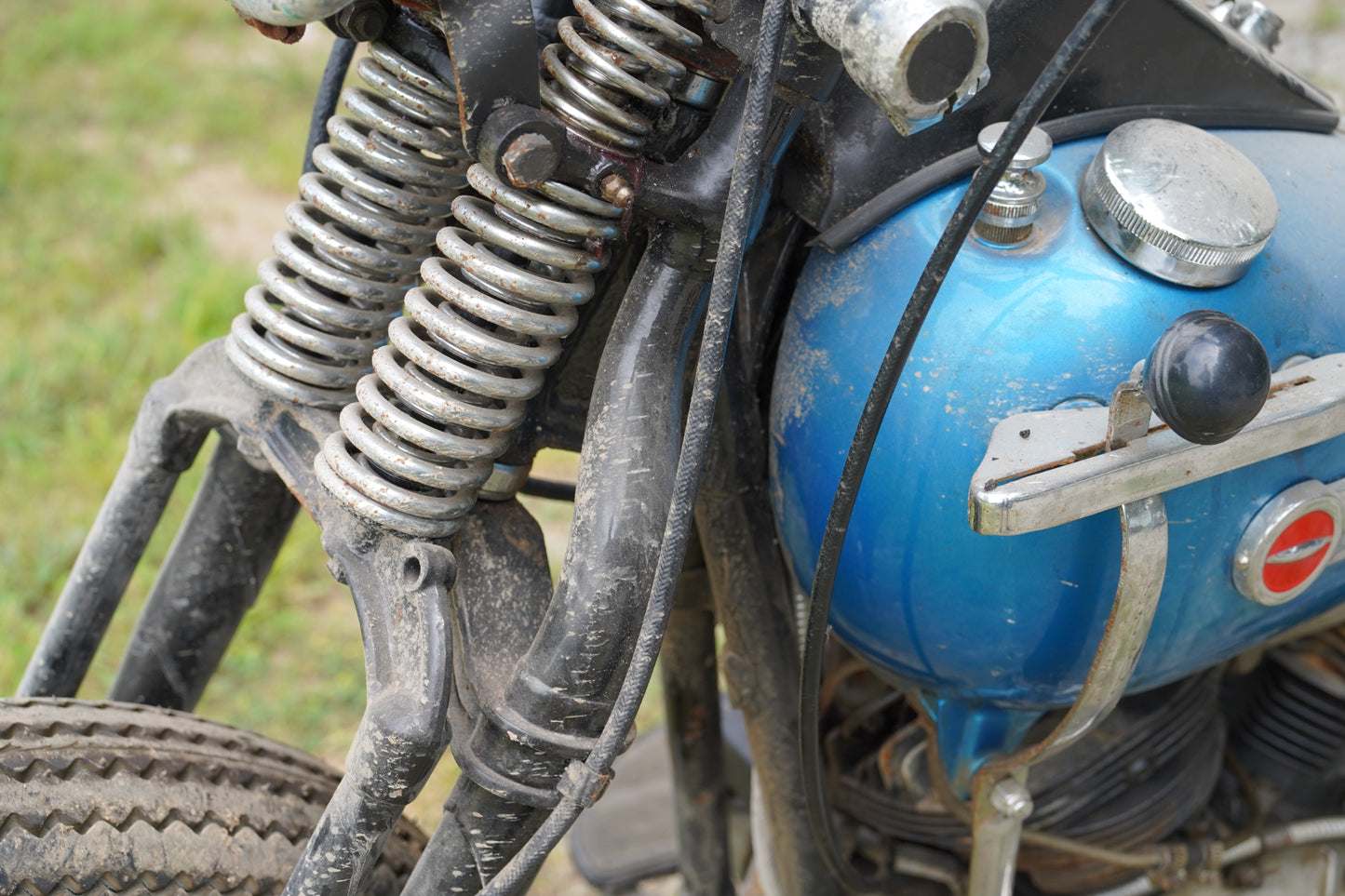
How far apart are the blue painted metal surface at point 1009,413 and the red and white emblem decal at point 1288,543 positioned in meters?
0.01

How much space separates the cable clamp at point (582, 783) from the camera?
0.83 meters

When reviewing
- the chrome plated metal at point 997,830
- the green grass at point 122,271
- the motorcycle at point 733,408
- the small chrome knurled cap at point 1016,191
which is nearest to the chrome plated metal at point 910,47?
the motorcycle at point 733,408

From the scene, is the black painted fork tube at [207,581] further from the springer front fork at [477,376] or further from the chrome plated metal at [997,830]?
the chrome plated metal at [997,830]

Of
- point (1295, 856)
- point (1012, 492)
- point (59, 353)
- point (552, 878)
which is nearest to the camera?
point (1012, 492)

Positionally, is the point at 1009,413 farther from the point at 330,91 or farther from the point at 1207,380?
the point at 330,91

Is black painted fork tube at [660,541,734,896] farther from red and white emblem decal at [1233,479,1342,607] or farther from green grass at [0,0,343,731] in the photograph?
green grass at [0,0,343,731]

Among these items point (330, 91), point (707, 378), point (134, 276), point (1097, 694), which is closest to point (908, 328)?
point (707, 378)

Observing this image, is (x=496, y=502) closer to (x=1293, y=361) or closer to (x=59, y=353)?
(x=1293, y=361)

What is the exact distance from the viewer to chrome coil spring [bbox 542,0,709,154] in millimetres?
784

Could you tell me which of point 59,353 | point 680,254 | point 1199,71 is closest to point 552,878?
point 680,254

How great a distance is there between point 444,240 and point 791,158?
0.29 meters

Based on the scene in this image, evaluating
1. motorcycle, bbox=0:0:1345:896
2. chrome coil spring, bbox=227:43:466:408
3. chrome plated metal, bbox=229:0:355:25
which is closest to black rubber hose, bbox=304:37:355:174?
motorcycle, bbox=0:0:1345:896

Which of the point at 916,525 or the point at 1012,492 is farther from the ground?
the point at 1012,492

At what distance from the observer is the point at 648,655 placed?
0.79 metres
